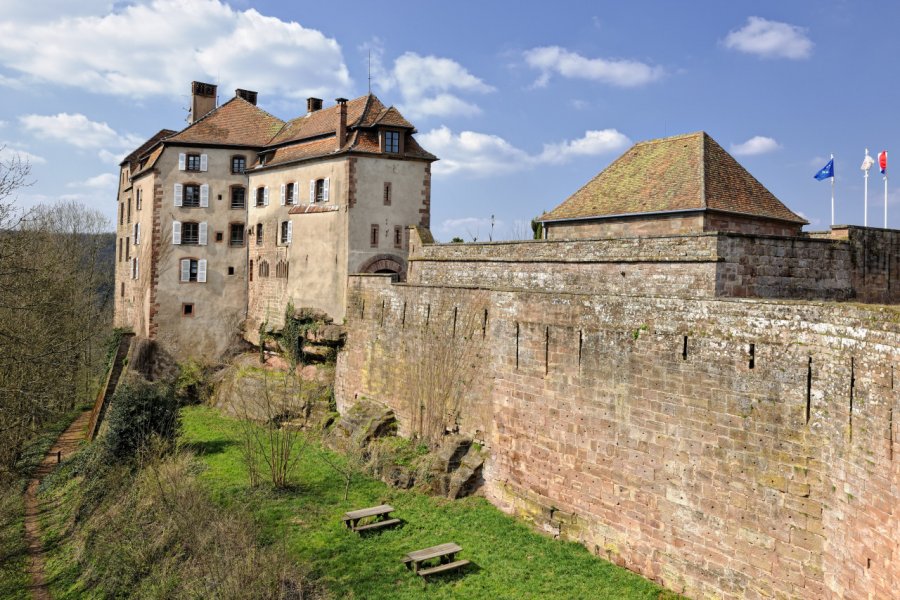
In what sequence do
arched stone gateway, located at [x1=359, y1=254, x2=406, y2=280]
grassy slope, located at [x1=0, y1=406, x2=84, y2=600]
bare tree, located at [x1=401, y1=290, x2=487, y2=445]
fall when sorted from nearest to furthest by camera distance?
grassy slope, located at [x1=0, y1=406, x2=84, y2=600] < bare tree, located at [x1=401, y1=290, x2=487, y2=445] < arched stone gateway, located at [x1=359, y1=254, x2=406, y2=280]

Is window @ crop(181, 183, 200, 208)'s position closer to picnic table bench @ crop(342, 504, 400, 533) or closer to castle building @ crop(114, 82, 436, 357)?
castle building @ crop(114, 82, 436, 357)

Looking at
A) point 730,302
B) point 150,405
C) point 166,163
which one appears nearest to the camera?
point 730,302

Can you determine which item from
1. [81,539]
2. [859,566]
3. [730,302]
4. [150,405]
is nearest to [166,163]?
[150,405]

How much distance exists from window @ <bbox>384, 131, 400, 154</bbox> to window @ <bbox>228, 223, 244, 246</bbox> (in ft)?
35.0

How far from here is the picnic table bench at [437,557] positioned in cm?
1307

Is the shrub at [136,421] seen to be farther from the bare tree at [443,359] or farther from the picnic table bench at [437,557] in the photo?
the picnic table bench at [437,557]

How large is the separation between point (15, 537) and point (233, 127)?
21689mm

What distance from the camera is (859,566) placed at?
28.6 feet

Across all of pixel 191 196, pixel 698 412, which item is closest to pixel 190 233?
pixel 191 196

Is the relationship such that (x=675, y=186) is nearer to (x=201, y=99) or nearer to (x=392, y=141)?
(x=392, y=141)

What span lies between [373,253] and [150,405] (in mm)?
9549

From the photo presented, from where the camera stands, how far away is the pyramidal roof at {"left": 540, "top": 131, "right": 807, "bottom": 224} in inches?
732

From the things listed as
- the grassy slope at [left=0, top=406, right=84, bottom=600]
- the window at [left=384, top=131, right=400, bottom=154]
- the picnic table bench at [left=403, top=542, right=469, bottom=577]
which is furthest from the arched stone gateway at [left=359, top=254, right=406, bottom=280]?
the picnic table bench at [left=403, top=542, right=469, bottom=577]

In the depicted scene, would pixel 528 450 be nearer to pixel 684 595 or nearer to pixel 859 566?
pixel 684 595
